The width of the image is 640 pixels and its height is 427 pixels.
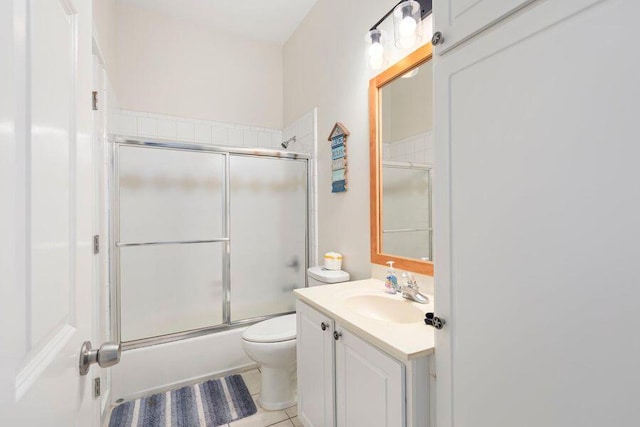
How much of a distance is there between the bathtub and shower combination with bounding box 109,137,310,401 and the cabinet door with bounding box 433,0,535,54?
1.77 metres

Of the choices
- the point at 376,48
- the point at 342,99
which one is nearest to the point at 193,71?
the point at 342,99

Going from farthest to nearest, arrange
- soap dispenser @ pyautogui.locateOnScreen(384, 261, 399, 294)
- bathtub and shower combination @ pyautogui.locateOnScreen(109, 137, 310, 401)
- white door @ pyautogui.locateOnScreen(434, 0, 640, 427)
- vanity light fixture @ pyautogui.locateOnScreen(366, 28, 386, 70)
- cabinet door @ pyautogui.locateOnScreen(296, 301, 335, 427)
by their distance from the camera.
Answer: bathtub and shower combination @ pyautogui.locateOnScreen(109, 137, 310, 401), vanity light fixture @ pyautogui.locateOnScreen(366, 28, 386, 70), soap dispenser @ pyautogui.locateOnScreen(384, 261, 399, 294), cabinet door @ pyautogui.locateOnScreen(296, 301, 335, 427), white door @ pyautogui.locateOnScreen(434, 0, 640, 427)

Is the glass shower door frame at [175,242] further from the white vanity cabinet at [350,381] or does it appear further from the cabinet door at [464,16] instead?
the cabinet door at [464,16]

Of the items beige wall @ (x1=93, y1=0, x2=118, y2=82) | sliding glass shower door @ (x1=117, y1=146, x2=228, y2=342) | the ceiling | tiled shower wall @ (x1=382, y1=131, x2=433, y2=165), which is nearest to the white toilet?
sliding glass shower door @ (x1=117, y1=146, x2=228, y2=342)

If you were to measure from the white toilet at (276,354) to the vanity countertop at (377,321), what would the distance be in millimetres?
363

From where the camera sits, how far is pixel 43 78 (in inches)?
18.0

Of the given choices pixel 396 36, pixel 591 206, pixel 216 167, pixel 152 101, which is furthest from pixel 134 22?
pixel 591 206

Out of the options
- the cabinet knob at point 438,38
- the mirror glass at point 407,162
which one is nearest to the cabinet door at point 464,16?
the cabinet knob at point 438,38

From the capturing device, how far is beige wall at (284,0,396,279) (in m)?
1.87

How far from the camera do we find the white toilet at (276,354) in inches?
69.7

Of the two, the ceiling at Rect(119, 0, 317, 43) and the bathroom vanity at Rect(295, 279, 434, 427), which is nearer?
the bathroom vanity at Rect(295, 279, 434, 427)

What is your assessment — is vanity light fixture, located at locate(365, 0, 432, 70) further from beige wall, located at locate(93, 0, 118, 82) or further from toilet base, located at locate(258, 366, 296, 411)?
toilet base, located at locate(258, 366, 296, 411)

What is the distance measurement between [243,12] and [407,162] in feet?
6.74

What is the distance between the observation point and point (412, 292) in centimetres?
137
